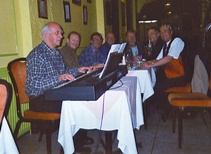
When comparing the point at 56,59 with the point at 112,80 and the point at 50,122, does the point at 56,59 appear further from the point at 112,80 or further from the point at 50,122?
the point at 112,80

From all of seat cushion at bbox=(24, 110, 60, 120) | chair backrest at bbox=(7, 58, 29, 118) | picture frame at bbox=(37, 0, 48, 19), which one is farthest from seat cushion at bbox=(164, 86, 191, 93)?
picture frame at bbox=(37, 0, 48, 19)

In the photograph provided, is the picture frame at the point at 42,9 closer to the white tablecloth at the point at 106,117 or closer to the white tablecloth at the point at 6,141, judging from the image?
the white tablecloth at the point at 106,117

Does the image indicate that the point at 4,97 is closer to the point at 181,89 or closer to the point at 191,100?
the point at 191,100

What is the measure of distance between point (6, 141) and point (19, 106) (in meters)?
0.99

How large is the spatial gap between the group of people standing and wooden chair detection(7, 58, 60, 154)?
63 mm

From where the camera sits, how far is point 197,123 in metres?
3.04

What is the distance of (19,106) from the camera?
7.43 ft

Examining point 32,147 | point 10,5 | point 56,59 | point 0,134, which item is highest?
point 10,5

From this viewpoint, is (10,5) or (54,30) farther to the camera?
(10,5)

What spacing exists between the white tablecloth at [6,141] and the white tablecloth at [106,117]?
0.48 meters

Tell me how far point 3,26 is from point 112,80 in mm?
1549

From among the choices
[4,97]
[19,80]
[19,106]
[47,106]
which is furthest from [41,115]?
[4,97]

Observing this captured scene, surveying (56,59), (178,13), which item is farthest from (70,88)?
(178,13)

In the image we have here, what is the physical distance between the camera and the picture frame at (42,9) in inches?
120
